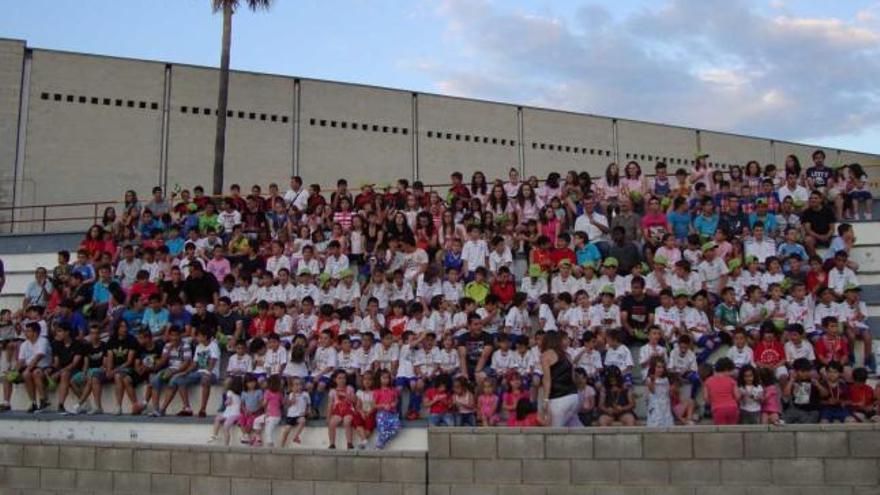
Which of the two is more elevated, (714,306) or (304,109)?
(304,109)

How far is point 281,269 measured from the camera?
593 inches

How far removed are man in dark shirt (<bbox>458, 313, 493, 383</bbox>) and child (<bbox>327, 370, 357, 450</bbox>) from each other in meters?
1.60

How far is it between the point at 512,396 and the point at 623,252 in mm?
4145

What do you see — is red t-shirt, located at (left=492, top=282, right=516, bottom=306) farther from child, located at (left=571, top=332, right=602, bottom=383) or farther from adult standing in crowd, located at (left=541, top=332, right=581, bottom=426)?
adult standing in crowd, located at (left=541, top=332, right=581, bottom=426)

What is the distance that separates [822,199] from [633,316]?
438 centimetres

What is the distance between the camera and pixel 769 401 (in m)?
10.9

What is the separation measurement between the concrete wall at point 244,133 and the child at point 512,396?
1892 cm

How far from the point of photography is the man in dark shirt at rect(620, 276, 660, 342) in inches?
501

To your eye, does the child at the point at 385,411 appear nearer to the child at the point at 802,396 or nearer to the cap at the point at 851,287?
the child at the point at 802,396

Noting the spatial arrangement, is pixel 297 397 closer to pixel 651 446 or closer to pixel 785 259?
pixel 651 446

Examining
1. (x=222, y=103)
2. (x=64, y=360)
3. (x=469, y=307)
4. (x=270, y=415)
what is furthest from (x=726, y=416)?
(x=222, y=103)

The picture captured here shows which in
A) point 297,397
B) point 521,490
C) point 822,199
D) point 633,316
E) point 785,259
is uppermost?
point 822,199

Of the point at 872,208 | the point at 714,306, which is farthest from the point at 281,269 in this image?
the point at 872,208

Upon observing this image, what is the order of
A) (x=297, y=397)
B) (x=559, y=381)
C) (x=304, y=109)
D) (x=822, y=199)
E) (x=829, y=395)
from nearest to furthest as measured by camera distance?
(x=559, y=381), (x=829, y=395), (x=297, y=397), (x=822, y=199), (x=304, y=109)
